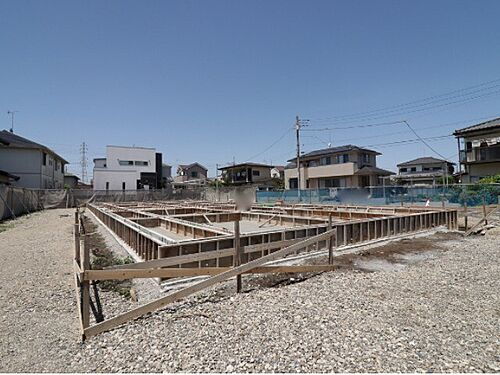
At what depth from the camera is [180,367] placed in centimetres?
255

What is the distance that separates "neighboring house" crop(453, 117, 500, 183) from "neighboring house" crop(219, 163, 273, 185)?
24.4 metres

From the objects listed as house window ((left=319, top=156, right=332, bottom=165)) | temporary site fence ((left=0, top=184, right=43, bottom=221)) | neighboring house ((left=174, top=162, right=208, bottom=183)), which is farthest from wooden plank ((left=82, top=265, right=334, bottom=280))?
neighboring house ((left=174, top=162, right=208, bottom=183))

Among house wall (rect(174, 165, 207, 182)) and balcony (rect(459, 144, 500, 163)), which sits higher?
house wall (rect(174, 165, 207, 182))

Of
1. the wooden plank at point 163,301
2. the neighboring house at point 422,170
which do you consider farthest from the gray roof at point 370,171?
the wooden plank at point 163,301

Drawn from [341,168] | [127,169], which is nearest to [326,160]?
[341,168]

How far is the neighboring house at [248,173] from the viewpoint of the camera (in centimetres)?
4169

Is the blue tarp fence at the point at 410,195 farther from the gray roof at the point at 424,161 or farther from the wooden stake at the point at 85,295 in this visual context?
the gray roof at the point at 424,161

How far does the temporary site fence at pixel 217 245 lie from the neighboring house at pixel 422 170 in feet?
89.3

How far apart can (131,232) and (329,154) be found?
83.8 feet

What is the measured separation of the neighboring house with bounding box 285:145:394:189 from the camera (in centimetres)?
→ 2819

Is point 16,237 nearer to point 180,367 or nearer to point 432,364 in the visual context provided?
point 180,367

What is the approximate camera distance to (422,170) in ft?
126

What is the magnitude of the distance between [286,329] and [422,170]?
41717mm

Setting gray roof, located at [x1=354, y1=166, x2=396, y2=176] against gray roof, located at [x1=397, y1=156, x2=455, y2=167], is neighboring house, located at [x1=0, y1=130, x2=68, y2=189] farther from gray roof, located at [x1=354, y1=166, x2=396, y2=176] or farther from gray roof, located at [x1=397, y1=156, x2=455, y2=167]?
gray roof, located at [x1=397, y1=156, x2=455, y2=167]
